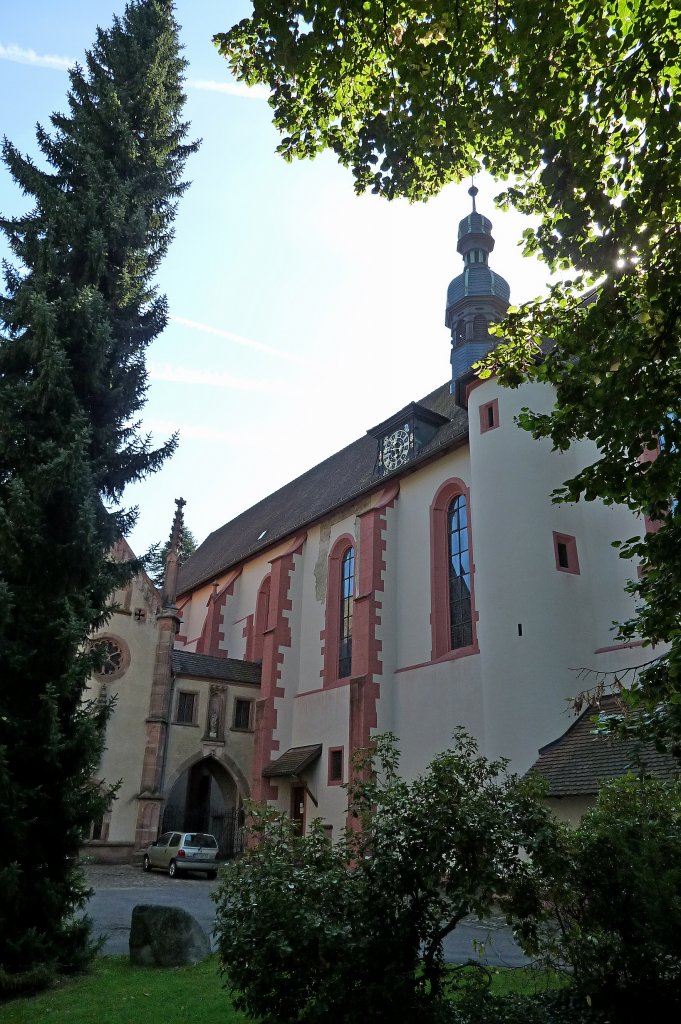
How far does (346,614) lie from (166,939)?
15225 mm

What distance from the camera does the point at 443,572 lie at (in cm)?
2066

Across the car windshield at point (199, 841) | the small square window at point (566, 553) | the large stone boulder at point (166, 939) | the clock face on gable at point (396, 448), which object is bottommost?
the large stone boulder at point (166, 939)

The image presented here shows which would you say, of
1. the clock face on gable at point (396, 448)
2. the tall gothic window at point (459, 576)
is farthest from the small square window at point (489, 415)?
the clock face on gable at point (396, 448)

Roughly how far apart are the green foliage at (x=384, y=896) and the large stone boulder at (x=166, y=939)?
12.0 ft

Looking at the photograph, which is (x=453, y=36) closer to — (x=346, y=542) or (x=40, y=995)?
(x=40, y=995)

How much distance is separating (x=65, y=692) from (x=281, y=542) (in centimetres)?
1958

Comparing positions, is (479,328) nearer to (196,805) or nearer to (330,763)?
(330,763)

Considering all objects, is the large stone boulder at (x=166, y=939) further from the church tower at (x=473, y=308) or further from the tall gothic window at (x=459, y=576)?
the church tower at (x=473, y=308)

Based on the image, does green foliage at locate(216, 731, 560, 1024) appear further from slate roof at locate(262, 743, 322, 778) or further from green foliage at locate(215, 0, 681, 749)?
slate roof at locate(262, 743, 322, 778)

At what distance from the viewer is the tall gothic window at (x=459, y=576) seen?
19.5 m

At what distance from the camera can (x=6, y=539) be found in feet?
30.8

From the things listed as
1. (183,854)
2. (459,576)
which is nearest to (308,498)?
(459,576)

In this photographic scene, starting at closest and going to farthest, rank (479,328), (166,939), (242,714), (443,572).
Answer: (166,939) → (443,572) → (479,328) → (242,714)

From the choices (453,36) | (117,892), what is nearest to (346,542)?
(117,892)
